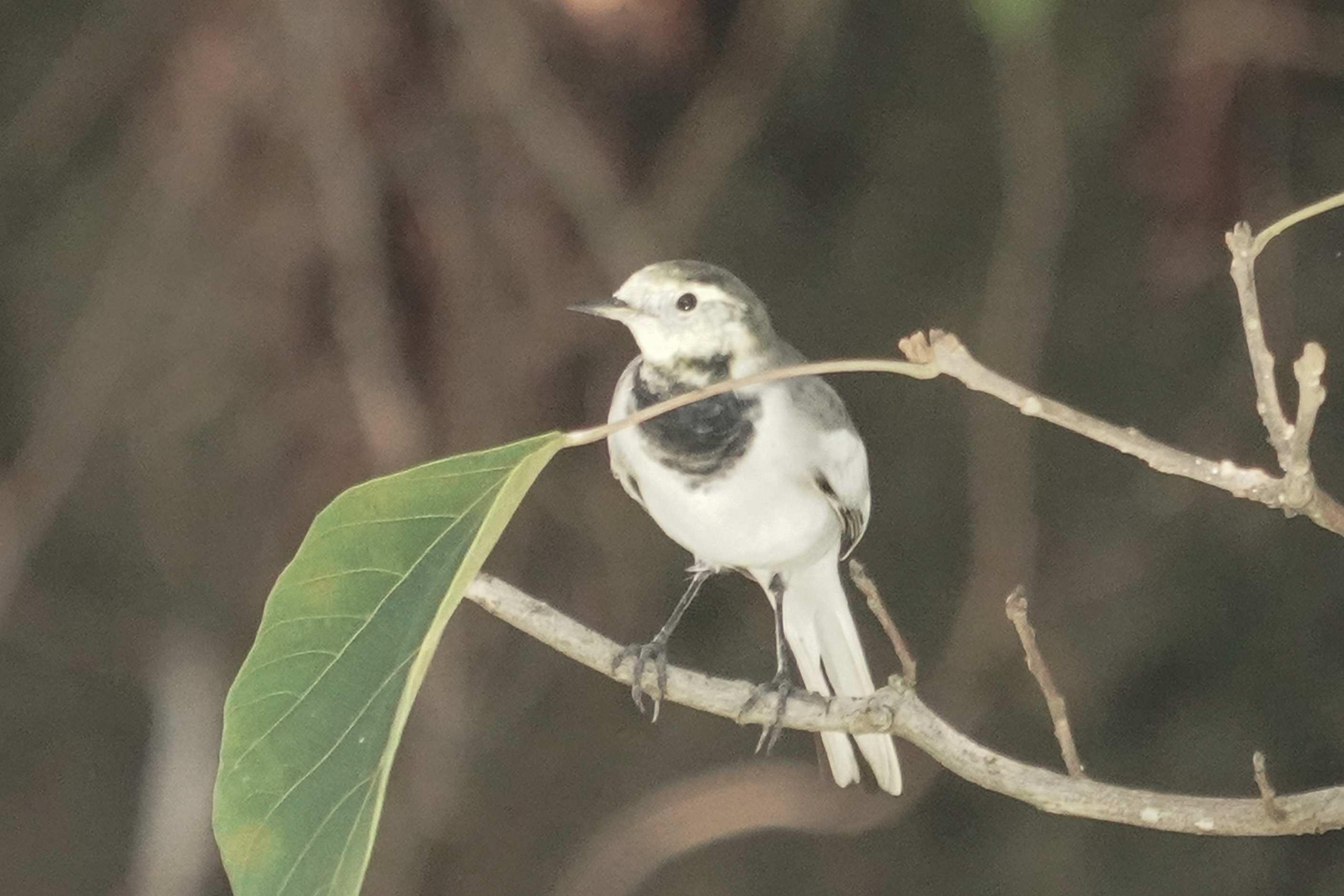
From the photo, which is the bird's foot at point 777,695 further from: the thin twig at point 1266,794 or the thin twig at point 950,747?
the thin twig at point 1266,794

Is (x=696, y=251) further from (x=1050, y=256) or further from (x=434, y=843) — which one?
(x=434, y=843)

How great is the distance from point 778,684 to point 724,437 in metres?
0.15

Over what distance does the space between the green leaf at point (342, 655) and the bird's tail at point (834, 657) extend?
441 mm

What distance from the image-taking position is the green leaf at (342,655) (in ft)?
1.47

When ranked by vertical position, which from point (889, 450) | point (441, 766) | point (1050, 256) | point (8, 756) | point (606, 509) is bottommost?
point (8, 756)

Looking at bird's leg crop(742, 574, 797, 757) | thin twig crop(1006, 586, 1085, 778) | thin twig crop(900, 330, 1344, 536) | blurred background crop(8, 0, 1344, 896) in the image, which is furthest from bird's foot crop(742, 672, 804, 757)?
blurred background crop(8, 0, 1344, 896)

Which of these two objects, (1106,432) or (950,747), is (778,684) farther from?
(1106,432)

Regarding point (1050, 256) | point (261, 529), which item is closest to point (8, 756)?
point (261, 529)

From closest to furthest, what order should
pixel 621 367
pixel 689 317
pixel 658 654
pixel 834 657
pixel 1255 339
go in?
1. pixel 1255 339
2. pixel 689 317
3. pixel 658 654
4. pixel 834 657
5. pixel 621 367

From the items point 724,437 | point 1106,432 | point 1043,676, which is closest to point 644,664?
point 724,437

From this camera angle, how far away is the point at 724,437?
0.72 m

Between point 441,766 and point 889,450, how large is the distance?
52cm

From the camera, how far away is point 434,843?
4.16 ft

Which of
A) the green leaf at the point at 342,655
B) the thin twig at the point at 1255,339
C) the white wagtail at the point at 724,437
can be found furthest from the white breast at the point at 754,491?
the thin twig at the point at 1255,339
